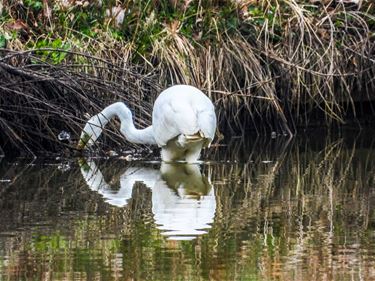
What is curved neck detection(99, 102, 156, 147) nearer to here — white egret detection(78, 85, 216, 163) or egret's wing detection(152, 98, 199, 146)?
white egret detection(78, 85, 216, 163)

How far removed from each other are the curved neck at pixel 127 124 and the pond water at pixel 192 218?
0.79 feet

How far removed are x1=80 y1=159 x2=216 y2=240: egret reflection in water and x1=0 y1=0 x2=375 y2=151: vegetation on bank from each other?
1580mm

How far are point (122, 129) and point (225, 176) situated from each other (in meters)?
1.61

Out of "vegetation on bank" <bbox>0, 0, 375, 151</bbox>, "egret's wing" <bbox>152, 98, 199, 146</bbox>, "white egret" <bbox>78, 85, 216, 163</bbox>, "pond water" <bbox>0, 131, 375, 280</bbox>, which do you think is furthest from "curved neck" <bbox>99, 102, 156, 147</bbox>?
"vegetation on bank" <bbox>0, 0, 375, 151</bbox>

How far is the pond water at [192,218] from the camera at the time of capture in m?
6.20

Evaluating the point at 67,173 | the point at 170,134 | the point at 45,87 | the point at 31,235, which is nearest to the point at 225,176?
the point at 170,134

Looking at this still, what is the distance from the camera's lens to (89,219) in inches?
310

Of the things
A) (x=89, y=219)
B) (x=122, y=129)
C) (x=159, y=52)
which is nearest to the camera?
(x=89, y=219)

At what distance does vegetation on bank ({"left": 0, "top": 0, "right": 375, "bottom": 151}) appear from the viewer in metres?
12.8

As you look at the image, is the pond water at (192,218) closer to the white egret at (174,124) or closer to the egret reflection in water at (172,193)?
the egret reflection in water at (172,193)

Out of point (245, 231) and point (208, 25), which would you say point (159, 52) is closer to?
point (208, 25)

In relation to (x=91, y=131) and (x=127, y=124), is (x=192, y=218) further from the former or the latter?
(x=91, y=131)

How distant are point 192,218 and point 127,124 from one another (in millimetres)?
3750

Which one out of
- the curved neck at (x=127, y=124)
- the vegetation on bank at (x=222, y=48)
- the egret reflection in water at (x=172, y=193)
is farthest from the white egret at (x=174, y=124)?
the vegetation on bank at (x=222, y=48)
